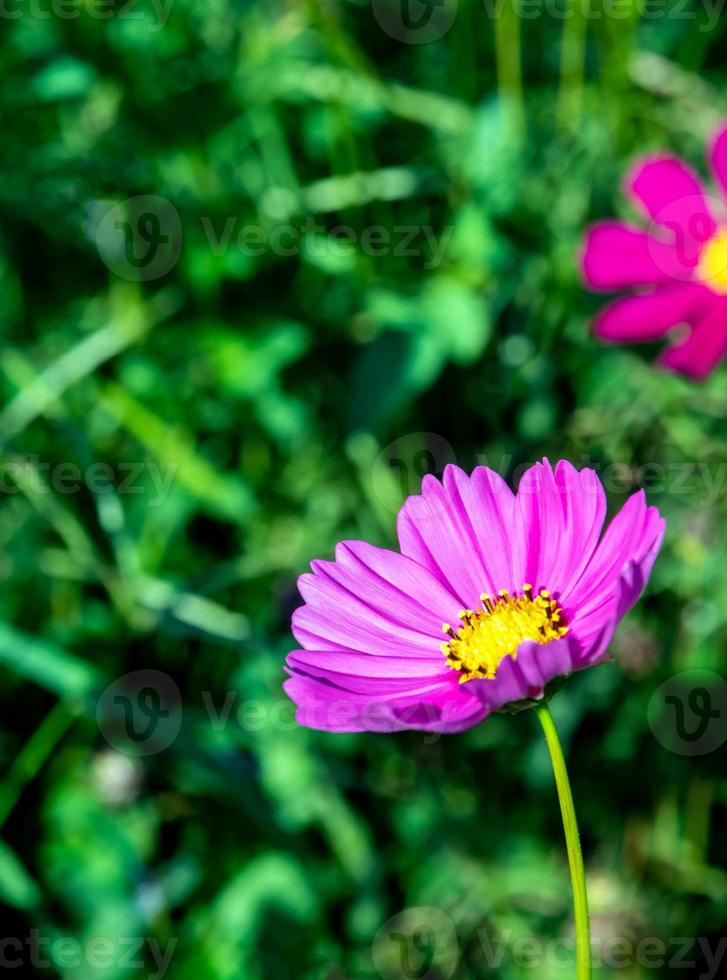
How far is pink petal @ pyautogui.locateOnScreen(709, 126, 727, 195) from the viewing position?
4.26ft

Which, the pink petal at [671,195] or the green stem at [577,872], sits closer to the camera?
the green stem at [577,872]

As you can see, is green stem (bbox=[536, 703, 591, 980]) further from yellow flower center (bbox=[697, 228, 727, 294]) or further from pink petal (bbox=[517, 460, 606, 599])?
yellow flower center (bbox=[697, 228, 727, 294])

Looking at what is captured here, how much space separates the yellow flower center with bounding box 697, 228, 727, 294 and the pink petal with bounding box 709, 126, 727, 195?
117mm

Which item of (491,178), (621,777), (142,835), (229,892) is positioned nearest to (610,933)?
(621,777)

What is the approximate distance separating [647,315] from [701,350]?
110 millimetres

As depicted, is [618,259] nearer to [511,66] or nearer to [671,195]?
[671,195]

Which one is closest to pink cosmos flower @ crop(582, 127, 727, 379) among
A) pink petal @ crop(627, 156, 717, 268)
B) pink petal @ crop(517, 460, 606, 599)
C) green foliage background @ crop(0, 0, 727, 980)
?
pink petal @ crop(627, 156, 717, 268)

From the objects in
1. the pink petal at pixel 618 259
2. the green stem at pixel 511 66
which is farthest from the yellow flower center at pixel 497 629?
the green stem at pixel 511 66

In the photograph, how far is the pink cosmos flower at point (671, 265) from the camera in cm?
116

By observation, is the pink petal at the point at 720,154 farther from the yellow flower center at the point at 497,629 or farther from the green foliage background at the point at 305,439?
the yellow flower center at the point at 497,629

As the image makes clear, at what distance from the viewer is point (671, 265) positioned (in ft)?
4.65

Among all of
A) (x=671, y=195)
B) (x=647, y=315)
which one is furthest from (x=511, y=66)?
(x=647, y=315)

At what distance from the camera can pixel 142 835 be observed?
137cm

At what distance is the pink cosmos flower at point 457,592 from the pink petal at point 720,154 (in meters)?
0.78
